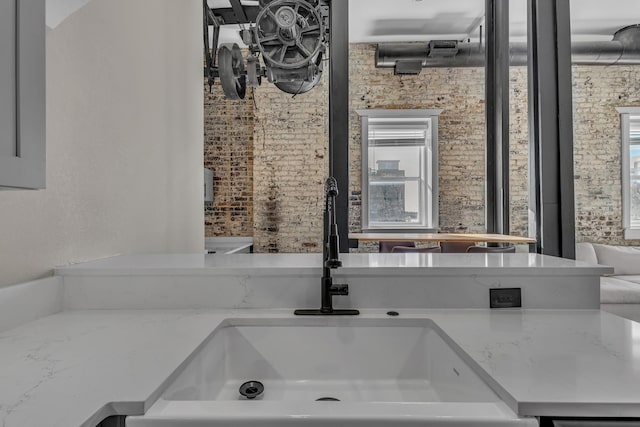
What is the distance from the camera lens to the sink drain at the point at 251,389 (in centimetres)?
105

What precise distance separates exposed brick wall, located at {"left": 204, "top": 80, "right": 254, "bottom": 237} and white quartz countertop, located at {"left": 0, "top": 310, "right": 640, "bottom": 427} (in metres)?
4.43

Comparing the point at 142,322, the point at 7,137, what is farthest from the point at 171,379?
the point at 7,137

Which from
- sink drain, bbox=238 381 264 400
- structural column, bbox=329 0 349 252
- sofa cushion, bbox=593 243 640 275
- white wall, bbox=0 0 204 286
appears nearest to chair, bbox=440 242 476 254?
sofa cushion, bbox=593 243 640 275

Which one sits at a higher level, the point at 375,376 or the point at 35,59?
the point at 35,59

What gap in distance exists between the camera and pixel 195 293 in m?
1.26

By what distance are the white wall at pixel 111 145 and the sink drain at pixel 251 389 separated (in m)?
0.74

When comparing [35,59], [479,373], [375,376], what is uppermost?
[35,59]

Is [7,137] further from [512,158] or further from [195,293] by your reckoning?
[512,158]

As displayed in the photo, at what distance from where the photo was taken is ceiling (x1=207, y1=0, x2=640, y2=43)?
4.45 metres

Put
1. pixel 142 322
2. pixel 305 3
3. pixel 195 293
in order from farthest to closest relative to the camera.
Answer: pixel 305 3 < pixel 195 293 < pixel 142 322

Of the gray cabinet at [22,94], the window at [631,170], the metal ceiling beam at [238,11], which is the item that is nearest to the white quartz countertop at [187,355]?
the gray cabinet at [22,94]

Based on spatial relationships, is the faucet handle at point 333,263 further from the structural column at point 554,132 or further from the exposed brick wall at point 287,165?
the exposed brick wall at point 287,165

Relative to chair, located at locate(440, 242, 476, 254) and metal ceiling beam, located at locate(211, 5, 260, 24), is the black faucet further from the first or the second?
metal ceiling beam, located at locate(211, 5, 260, 24)

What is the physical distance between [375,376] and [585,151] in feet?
18.2
